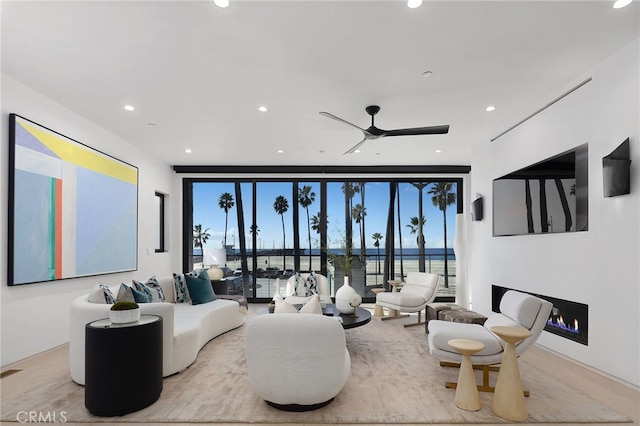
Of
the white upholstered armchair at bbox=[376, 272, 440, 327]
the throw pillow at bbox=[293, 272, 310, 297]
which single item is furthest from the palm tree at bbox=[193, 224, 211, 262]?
the white upholstered armchair at bbox=[376, 272, 440, 327]

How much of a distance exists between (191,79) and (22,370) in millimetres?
3171

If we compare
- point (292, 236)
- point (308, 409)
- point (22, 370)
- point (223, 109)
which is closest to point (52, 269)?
point (22, 370)

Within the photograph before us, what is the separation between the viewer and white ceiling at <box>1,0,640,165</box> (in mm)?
2602

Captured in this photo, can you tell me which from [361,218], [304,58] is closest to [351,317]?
[304,58]

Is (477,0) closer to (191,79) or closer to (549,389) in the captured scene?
(191,79)

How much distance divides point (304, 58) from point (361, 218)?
16.7ft

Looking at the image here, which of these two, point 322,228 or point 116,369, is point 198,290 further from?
point 322,228

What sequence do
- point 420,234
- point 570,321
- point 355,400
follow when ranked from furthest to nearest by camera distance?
point 420,234 < point 570,321 < point 355,400

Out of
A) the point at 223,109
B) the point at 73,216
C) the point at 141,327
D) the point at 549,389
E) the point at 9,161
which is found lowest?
the point at 549,389

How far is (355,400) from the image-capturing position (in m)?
2.85

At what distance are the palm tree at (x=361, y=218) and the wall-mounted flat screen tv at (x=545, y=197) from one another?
292cm

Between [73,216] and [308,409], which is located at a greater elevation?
[73,216]

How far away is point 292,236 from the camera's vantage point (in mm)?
7941

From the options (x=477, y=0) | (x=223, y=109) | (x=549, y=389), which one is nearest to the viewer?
(x=477, y=0)
